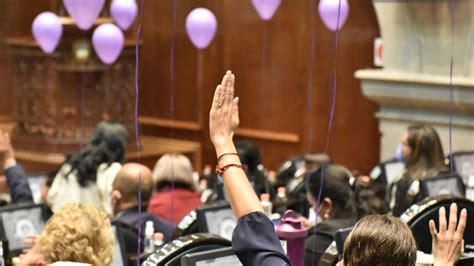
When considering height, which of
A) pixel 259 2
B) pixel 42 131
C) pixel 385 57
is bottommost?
pixel 42 131

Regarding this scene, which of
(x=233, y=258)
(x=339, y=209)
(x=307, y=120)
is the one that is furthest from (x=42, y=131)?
(x=233, y=258)

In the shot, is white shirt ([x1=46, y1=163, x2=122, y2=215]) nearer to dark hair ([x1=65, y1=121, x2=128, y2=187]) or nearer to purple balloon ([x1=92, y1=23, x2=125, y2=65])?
dark hair ([x1=65, y1=121, x2=128, y2=187])

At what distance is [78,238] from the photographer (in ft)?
11.3

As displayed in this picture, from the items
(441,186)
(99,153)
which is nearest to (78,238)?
(441,186)

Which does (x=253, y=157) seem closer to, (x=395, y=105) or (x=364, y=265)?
(x=395, y=105)

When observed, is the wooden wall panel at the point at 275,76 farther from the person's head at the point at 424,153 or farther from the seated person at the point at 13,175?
the seated person at the point at 13,175

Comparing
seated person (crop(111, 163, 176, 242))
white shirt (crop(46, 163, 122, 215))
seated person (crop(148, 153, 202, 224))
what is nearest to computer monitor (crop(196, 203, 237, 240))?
seated person (crop(111, 163, 176, 242))

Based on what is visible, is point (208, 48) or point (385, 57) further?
point (208, 48)

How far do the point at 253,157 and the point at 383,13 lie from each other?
2.42 meters

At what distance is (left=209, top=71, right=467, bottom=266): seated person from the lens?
2.39 meters

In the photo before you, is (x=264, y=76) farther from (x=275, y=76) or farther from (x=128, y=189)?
(x=128, y=189)

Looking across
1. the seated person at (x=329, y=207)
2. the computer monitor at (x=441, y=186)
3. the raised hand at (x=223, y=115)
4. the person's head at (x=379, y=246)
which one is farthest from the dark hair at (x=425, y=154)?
the raised hand at (x=223, y=115)

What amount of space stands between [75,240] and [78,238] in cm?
1

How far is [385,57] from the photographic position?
8805mm
